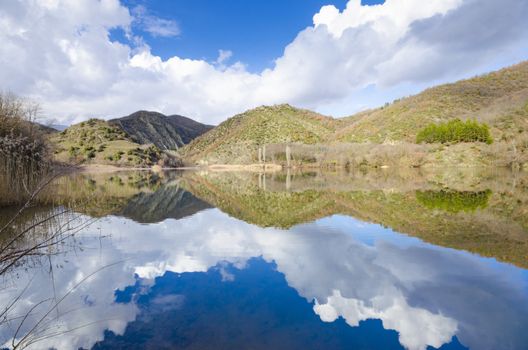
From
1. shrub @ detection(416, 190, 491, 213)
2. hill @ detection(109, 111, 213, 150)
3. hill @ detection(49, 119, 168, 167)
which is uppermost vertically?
hill @ detection(109, 111, 213, 150)

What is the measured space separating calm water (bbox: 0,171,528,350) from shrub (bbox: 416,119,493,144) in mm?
Result: 60095

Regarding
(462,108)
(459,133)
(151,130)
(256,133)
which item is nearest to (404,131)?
(462,108)

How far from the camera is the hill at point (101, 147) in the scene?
82.4 m

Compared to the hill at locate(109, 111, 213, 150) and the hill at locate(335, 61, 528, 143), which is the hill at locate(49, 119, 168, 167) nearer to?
the hill at locate(335, 61, 528, 143)

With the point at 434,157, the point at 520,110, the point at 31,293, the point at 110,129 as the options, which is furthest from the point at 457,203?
the point at 110,129

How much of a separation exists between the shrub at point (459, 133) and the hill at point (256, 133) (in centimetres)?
4684

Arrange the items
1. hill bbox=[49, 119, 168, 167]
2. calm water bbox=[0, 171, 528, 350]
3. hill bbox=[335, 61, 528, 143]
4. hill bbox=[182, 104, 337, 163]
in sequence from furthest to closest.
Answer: hill bbox=[182, 104, 337, 163], hill bbox=[49, 119, 168, 167], hill bbox=[335, 61, 528, 143], calm water bbox=[0, 171, 528, 350]

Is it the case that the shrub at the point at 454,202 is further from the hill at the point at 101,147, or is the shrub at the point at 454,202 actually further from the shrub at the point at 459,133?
the hill at the point at 101,147

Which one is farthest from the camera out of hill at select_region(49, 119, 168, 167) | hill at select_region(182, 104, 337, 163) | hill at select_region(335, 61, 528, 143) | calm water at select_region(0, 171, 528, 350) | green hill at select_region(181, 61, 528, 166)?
hill at select_region(182, 104, 337, 163)

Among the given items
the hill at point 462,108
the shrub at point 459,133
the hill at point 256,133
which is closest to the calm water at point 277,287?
the shrub at point 459,133

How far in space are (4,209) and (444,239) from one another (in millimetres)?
14076

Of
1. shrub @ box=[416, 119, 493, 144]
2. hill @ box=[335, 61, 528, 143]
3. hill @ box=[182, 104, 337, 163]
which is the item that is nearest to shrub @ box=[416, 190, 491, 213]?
shrub @ box=[416, 119, 493, 144]

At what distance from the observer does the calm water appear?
4.76m

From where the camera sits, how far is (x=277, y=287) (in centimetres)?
665
